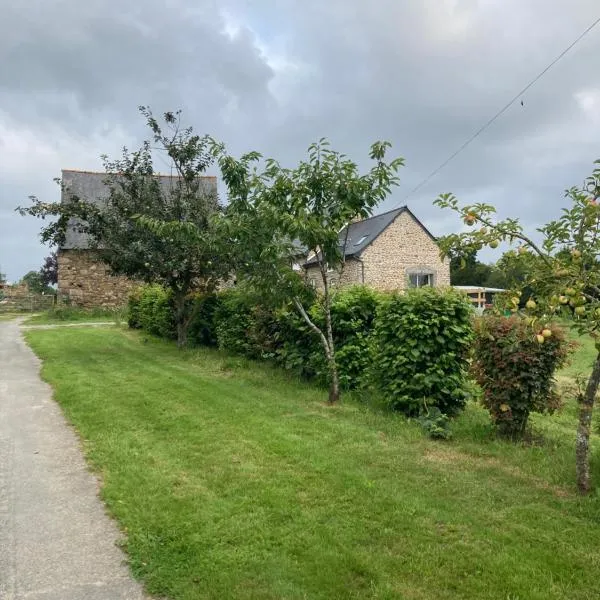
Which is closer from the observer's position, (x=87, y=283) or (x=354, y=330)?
(x=354, y=330)

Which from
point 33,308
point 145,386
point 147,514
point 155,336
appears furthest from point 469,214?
point 33,308

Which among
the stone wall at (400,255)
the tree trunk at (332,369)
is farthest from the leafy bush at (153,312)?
the stone wall at (400,255)

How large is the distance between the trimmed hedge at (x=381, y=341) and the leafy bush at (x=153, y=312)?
4255 mm

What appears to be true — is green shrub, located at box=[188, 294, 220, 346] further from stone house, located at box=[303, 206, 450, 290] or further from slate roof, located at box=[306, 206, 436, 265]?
slate roof, located at box=[306, 206, 436, 265]

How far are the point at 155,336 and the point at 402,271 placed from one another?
60.8ft

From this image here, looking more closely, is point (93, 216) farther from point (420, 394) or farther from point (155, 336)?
point (420, 394)

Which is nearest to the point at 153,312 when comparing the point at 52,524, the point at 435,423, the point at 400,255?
the point at 435,423

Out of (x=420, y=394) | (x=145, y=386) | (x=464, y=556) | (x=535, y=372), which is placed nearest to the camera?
(x=464, y=556)

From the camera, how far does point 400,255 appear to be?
1303 inches

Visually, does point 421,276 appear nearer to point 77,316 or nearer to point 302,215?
point 77,316

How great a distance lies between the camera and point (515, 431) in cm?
609

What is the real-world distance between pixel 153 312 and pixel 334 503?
49.3ft

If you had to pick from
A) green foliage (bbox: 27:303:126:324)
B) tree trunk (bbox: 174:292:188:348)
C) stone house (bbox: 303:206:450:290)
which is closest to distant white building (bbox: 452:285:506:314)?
stone house (bbox: 303:206:450:290)

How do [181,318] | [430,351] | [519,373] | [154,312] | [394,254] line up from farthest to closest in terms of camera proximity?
1. [394,254]
2. [154,312]
3. [181,318]
4. [430,351]
5. [519,373]
